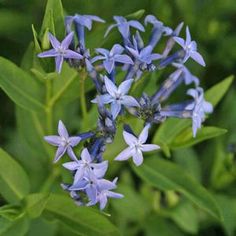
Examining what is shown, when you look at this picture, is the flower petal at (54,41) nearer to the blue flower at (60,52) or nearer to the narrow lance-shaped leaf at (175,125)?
the blue flower at (60,52)

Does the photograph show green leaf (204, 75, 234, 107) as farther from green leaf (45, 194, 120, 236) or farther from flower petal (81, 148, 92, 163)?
flower petal (81, 148, 92, 163)

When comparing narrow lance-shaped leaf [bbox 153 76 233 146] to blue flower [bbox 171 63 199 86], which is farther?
narrow lance-shaped leaf [bbox 153 76 233 146]

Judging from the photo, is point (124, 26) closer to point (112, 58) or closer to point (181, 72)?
point (112, 58)

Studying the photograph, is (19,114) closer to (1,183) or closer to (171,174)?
(1,183)

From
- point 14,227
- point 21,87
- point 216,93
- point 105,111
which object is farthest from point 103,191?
point 216,93

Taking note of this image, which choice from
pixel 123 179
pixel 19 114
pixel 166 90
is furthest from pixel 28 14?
pixel 166 90

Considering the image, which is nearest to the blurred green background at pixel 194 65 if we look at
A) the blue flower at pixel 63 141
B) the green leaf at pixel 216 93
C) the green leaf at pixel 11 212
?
the green leaf at pixel 216 93

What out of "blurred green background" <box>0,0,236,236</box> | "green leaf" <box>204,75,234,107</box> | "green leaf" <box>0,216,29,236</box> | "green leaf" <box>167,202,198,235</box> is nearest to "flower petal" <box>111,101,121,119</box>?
"green leaf" <box>0,216,29,236</box>

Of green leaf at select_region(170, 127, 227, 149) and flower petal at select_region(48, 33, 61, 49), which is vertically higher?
flower petal at select_region(48, 33, 61, 49)
